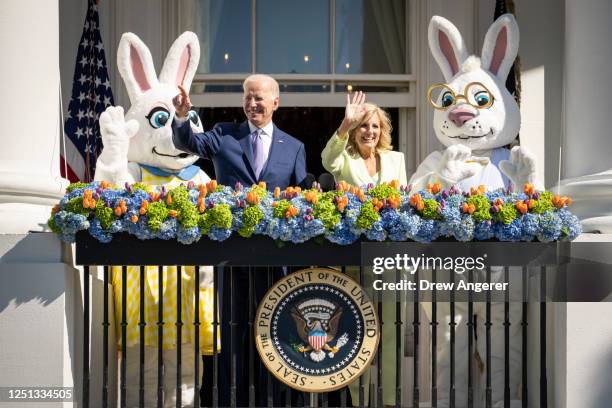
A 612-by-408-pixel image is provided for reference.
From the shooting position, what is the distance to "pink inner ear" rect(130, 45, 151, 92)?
8.95 meters

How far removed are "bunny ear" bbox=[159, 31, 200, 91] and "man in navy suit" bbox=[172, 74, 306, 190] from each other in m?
0.88

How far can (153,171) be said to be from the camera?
895 cm

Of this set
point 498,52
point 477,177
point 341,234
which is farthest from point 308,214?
point 498,52

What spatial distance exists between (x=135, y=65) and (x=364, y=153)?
1698 millimetres

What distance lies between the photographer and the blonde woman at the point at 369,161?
27.1 ft

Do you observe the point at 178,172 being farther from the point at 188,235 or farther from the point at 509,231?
the point at 509,231

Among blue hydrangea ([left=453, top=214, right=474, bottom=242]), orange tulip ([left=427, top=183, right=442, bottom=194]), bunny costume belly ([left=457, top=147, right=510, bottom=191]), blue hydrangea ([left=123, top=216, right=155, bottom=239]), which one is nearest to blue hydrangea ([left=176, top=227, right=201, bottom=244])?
blue hydrangea ([left=123, top=216, right=155, bottom=239])

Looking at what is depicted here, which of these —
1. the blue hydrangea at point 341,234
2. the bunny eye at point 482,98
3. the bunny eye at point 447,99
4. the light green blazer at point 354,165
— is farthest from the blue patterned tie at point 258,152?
the bunny eye at point 482,98

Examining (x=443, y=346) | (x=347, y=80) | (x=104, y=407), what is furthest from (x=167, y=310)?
(x=347, y=80)

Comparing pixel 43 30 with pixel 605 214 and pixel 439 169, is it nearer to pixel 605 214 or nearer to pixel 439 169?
pixel 439 169

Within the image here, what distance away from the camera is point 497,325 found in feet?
27.8

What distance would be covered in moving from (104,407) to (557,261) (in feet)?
9.09

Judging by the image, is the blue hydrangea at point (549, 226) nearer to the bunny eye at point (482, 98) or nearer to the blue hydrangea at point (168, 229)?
the bunny eye at point (482, 98)

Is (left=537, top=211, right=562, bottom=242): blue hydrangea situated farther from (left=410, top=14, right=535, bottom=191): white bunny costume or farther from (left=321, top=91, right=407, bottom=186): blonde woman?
(left=321, top=91, right=407, bottom=186): blonde woman
